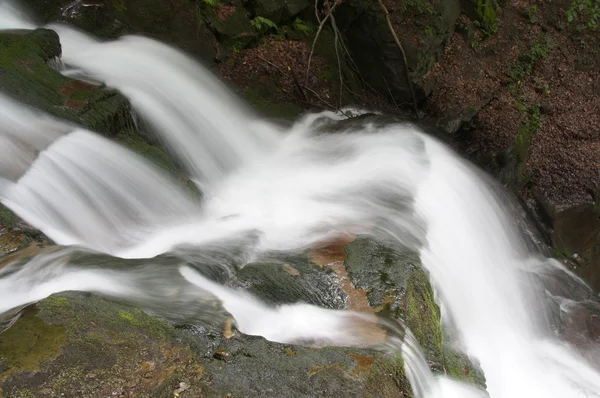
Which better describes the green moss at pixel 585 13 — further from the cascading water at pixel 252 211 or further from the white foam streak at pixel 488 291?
the white foam streak at pixel 488 291

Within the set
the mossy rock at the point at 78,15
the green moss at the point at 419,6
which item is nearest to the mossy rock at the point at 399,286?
the mossy rock at the point at 78,15

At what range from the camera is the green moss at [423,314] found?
3.99 m

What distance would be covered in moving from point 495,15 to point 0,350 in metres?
9.95

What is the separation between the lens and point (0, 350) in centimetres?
255

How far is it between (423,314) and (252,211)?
2378mm

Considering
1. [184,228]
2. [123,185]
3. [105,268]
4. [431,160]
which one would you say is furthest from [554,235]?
[105,268]

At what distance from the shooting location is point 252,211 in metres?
5.98

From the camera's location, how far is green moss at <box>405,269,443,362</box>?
13.1ft

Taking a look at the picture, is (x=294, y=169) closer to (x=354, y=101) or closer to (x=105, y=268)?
(x=354, y=101)

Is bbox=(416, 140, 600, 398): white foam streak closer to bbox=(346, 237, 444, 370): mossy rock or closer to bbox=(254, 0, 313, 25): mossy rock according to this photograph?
bbox=(346, 237, 444, 370): mossy rock

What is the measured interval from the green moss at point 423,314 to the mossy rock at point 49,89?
3477 millimetres

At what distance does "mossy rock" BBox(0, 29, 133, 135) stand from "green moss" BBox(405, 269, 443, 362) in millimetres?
3477

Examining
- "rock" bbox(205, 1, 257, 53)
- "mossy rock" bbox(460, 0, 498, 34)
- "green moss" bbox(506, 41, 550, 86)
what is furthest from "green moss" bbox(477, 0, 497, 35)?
"rock" bbox(205, 1, 257, 53)

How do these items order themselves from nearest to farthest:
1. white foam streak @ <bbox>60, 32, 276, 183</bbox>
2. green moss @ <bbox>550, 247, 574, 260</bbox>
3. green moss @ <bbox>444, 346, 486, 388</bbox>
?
1. green moss @ <bbox>444, 346, 486, 388</bbox>
2. white foam streak @ <bbox>60, 32, 276, 183</bbox>
3. green moss @ <bbox>550, 247, 574, 260</bbox>
